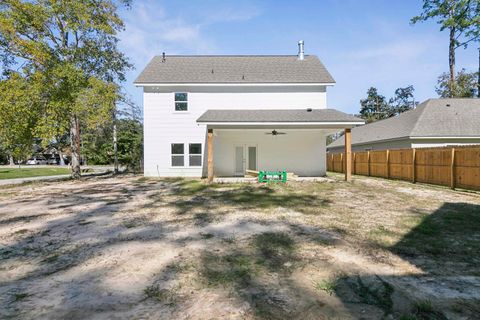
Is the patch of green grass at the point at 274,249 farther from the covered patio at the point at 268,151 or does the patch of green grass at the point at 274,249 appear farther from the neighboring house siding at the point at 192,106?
the neighboring house siding at the point at 192,106

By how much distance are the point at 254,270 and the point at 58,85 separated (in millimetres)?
16727

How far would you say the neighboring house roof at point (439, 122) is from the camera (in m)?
20.3

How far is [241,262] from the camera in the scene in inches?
177

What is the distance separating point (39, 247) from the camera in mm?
5336

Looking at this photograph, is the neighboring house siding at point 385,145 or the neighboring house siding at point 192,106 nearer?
the neighboring house siding at point 192,106

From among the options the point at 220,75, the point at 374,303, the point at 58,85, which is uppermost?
the point at 220,75

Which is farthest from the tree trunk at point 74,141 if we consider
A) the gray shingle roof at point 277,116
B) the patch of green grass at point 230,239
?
the patch of green grass at point 230,239

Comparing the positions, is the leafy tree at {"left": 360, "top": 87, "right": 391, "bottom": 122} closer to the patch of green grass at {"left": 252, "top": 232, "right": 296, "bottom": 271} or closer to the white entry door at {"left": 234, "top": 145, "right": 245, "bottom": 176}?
the white entry door at {"left": 234, "top": 145, "right": 245, "bottom": 176}

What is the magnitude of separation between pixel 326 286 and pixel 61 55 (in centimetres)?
1962

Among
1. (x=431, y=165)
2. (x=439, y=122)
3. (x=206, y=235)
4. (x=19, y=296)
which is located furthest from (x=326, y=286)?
(x=439, y=122)

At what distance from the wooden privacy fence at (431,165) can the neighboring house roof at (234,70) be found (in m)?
6.42

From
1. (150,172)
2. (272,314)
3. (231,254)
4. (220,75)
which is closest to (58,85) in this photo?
(150,172)

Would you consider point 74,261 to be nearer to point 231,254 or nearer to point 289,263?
point 231,254

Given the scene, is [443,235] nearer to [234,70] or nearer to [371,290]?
[371,290]
